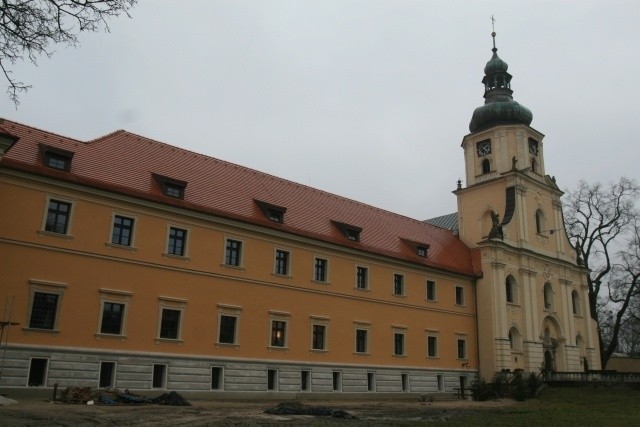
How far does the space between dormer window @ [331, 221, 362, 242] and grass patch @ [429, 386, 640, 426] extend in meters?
11.5

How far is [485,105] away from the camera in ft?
144

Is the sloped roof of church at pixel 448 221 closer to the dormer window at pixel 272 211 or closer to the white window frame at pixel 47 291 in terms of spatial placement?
the dormer window at pixel 272 211

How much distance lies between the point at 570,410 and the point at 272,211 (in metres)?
15.3

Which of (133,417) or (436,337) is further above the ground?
(436,337)

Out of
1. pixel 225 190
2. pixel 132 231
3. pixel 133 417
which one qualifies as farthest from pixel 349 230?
pixel 133 417

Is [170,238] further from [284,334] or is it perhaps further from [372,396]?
[372,396]

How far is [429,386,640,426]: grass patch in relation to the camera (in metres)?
16.7

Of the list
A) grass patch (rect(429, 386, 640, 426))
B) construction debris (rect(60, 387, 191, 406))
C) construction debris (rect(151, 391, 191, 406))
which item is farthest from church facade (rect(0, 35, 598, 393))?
grass patch (rect(429, 386, 640, 426))

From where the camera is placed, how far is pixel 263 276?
2719cm

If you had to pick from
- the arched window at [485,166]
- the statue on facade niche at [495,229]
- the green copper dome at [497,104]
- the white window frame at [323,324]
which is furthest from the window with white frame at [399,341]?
the green copper dome at [497,104]

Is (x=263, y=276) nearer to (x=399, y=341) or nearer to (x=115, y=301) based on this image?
(x=115, y=301)

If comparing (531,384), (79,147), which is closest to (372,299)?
(531,384)

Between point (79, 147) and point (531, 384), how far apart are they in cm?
2573

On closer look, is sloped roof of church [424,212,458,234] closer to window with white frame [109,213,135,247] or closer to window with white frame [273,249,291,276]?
window with white frame [273,249,291,276]
